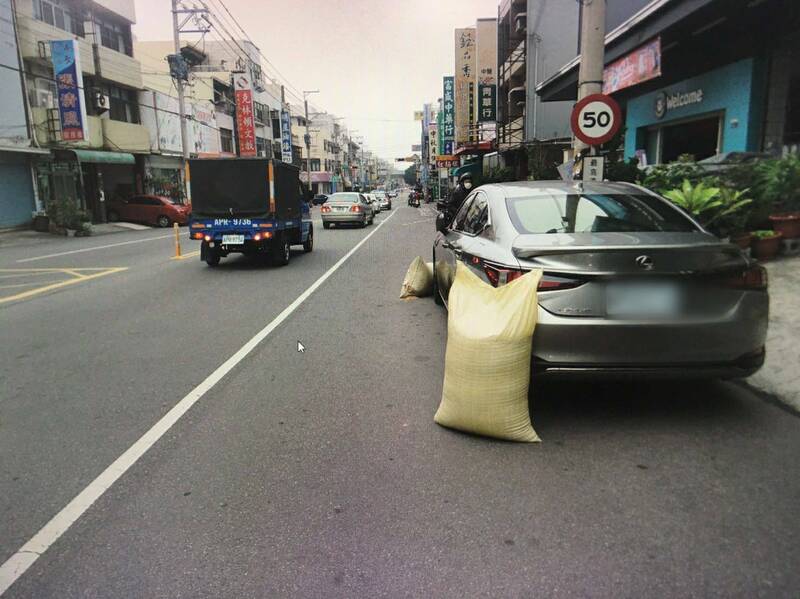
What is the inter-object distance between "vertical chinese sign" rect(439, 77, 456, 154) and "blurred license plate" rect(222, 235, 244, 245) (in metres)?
50.1

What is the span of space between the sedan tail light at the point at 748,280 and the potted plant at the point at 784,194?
5.62m

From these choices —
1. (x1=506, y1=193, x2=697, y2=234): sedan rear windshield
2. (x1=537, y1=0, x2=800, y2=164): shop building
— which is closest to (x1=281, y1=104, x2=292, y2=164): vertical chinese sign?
(x1=537, y1=0, x2=800, y2=164): shop building

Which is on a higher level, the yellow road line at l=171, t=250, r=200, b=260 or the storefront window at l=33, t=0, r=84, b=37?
the storefront window at l=33, t=0, r=84, b=37

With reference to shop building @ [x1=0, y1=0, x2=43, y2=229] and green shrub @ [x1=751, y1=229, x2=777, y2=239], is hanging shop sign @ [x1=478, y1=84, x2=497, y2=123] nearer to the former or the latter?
shop building @ [x1=0, y1=0, x2=43, y2=229]

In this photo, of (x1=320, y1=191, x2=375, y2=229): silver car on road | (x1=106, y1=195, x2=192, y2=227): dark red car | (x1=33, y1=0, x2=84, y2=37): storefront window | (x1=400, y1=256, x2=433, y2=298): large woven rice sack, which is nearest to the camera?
(x1=400, y1=256, x2=433, y2=298): large woven rice sack

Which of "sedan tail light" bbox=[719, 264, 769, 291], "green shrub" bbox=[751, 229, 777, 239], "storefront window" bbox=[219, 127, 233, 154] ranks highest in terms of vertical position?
"storefront window" bbox=[219, 127, 233, 154]

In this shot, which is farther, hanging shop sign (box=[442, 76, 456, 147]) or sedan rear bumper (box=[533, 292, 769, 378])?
hanging shop sign (box=[442, 76, 456, 147])

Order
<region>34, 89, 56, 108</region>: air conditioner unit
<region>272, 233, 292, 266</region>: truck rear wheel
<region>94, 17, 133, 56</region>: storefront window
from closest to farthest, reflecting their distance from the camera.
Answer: <region>272, 233, 292, 266</region>: truck rear wheel
<region>34, 89, 56, 108</region>: air conditioner unit
<region>94, 17, 133, 56</region>: storefront window

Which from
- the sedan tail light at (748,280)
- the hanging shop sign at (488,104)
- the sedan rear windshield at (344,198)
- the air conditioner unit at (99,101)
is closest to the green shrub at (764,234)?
the sedan tail light at (748,280)

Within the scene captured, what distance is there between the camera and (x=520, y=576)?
2.53 m

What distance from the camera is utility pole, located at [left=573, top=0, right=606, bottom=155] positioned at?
8648 millimetres

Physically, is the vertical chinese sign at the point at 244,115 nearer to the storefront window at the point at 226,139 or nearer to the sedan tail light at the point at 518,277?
the storefront window at the point at 226,139

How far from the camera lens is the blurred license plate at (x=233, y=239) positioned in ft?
40.5

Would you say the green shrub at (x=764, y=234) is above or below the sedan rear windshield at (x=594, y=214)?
below
